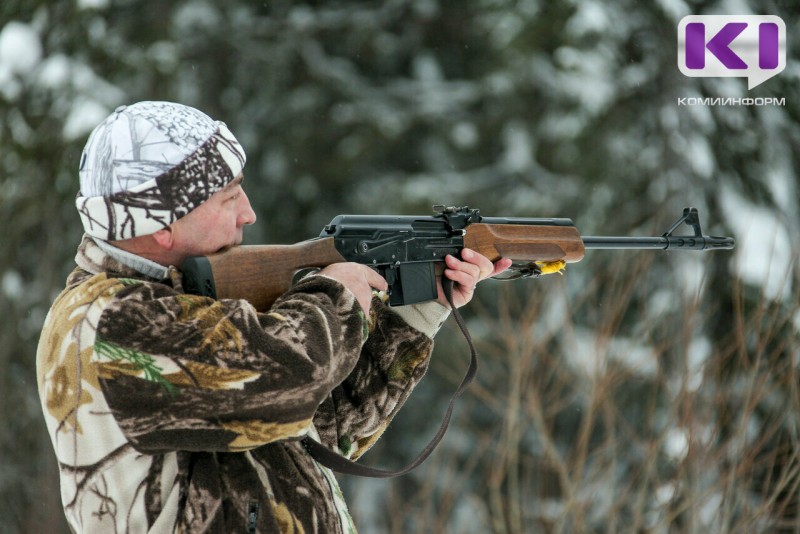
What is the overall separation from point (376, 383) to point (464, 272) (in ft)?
1.23

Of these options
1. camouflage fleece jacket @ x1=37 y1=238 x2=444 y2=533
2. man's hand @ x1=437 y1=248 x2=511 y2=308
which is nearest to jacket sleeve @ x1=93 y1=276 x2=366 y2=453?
camouflage fleece jacket @ x1=37 y1=238 x2=444 y2=533

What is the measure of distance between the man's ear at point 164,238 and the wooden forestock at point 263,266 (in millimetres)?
85

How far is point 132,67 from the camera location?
737 cm

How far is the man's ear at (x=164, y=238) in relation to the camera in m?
1.81

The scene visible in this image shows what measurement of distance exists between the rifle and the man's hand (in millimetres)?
33

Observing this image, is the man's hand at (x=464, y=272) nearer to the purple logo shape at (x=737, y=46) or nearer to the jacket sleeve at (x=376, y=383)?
the jacket sleeve at (x=376, y=383)

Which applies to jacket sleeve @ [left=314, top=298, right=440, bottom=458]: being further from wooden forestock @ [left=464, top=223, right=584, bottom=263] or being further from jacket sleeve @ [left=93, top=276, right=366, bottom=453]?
jacket sleeve @ [left=93, top=276, right=366, bottom=453]

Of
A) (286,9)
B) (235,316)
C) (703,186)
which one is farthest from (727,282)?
(235,316)

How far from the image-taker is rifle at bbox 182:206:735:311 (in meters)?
1.85

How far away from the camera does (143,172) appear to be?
1.76 metres

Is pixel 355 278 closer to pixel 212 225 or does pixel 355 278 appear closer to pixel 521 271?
pixel 212 225

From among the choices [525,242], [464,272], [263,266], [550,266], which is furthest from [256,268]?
[550,266]

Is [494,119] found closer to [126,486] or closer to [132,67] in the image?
[132,67]

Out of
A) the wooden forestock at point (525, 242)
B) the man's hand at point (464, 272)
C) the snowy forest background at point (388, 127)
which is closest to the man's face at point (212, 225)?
the man's hand at point (464, 272)
